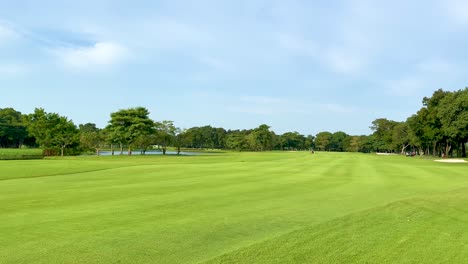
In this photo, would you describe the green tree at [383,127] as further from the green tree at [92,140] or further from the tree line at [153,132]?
the green tree at [92,140]

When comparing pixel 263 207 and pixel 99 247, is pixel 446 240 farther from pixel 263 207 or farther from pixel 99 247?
pixel 99 247

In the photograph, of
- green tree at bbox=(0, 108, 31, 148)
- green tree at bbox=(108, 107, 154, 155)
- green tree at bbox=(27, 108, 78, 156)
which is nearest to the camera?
green tree at bbox=(27, 108, 78, 156)

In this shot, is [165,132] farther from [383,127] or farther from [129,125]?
[383,127]

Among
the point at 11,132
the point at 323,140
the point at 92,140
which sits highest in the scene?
the point at 323,140

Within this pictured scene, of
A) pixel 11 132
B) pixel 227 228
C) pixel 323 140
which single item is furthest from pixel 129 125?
pixel 323 140

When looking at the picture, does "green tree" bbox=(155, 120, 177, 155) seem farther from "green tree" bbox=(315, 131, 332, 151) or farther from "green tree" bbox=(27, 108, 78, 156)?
"green tree" bbox=(315, 131, 332, 151)

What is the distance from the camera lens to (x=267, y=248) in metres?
6.41

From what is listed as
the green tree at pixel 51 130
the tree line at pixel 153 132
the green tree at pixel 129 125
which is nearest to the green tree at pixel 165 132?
the tree line at pixel 153 132

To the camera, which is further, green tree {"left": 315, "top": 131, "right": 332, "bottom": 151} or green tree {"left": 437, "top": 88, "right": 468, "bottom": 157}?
green tree {"left": 315, "top": 131, "right": 332, "bottom": 151}

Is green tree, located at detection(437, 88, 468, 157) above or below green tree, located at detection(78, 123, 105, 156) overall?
above

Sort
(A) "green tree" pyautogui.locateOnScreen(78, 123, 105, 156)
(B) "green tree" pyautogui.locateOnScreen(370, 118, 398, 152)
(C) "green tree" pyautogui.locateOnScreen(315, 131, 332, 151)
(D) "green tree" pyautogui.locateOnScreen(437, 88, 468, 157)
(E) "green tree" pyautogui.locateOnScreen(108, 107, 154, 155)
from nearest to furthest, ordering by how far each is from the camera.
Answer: (D) "green tree" pyautogui.locateOnScreen(437, 88, 468, 157) → (E) "green tree" pyautogui.locateOnScreen(108, 107, 154, 155) → (A) "green tree" pyautogui.locateOnScreen(78, 123, 105, 156) → (B) "green tree" pyautogui.locateOnScreen(370, 118, 398, 152) → (C) "green tree" pyautogui.locateOnScreen(315, 131, 332, 151)

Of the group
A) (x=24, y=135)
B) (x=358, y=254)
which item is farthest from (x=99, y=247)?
(x=24, y=135)

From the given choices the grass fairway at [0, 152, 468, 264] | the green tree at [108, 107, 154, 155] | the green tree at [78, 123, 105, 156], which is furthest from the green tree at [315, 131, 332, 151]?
the grass fairway at [0, 152, 468, 264]

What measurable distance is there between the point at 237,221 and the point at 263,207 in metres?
2.27
